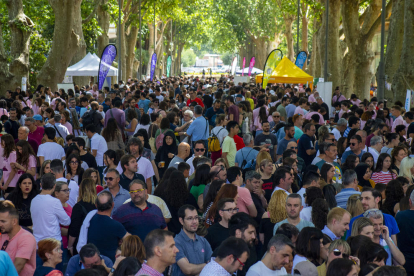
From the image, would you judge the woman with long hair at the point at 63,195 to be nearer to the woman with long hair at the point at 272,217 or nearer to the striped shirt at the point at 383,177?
the woman with long hair at the point at 272,217

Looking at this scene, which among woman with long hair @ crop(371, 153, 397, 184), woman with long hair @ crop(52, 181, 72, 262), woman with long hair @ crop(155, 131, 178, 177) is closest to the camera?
→ woman with long hair @ crop(52, 181, 72, 262)

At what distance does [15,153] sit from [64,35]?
1257cm

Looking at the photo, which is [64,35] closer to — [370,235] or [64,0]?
[64,0]

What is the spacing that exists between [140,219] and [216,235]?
2.74 feet

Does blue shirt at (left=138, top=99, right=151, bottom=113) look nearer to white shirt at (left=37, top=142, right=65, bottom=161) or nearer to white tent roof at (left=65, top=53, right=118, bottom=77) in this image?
white tent roof at (left=65, top=53, right=118, bottom=77)

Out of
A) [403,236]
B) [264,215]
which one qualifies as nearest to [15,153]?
[264,215]

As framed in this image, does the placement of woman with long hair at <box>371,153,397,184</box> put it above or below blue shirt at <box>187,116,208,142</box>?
below

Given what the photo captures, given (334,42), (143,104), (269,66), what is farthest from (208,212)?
(334,42)

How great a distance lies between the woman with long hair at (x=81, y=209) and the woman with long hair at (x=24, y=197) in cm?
80

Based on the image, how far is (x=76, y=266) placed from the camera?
5.27 meters

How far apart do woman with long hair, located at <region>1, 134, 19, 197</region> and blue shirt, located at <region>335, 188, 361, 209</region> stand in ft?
16.2

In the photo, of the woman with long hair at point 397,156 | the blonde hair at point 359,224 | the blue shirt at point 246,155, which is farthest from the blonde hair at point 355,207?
the blue shirt at point 246,155

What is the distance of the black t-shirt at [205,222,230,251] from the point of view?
5.90 m

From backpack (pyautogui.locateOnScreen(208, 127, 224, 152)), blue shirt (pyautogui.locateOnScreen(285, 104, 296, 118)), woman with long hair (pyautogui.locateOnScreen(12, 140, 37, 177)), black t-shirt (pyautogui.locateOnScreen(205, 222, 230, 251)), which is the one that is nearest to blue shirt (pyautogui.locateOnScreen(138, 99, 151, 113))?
blue shirt (pyautogui.locateOnScreen(285, 104, 296, 118))
